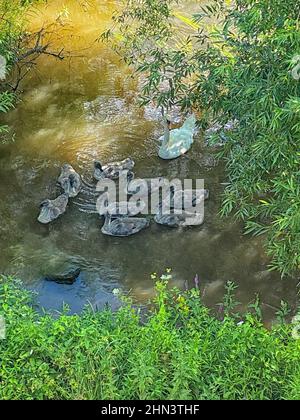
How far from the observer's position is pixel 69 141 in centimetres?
791

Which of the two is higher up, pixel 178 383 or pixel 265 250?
pixel 265 250

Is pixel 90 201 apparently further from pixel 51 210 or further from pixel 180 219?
pixel 180 219

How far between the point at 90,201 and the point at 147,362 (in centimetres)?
312

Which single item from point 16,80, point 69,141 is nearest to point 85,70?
point 16,80

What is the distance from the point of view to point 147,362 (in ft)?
13.6

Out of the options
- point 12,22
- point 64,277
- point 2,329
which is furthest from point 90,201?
point 2,329

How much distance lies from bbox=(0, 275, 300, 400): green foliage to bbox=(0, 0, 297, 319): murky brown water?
1436 millimetres

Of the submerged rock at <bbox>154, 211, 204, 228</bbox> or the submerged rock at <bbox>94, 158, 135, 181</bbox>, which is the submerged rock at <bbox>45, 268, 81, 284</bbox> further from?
the submerged rock at <bbox>94, 158, 135, 181</bbox>

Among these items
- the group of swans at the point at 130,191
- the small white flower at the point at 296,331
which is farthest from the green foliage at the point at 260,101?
the group of swans at the point at 130,191

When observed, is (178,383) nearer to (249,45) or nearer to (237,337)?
(237,337)

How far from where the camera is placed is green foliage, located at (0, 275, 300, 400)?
4078 millimetres

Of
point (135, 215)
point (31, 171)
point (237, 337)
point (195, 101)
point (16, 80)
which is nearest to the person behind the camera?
point (237, 337)

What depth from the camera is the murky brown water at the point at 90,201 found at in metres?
6.03
